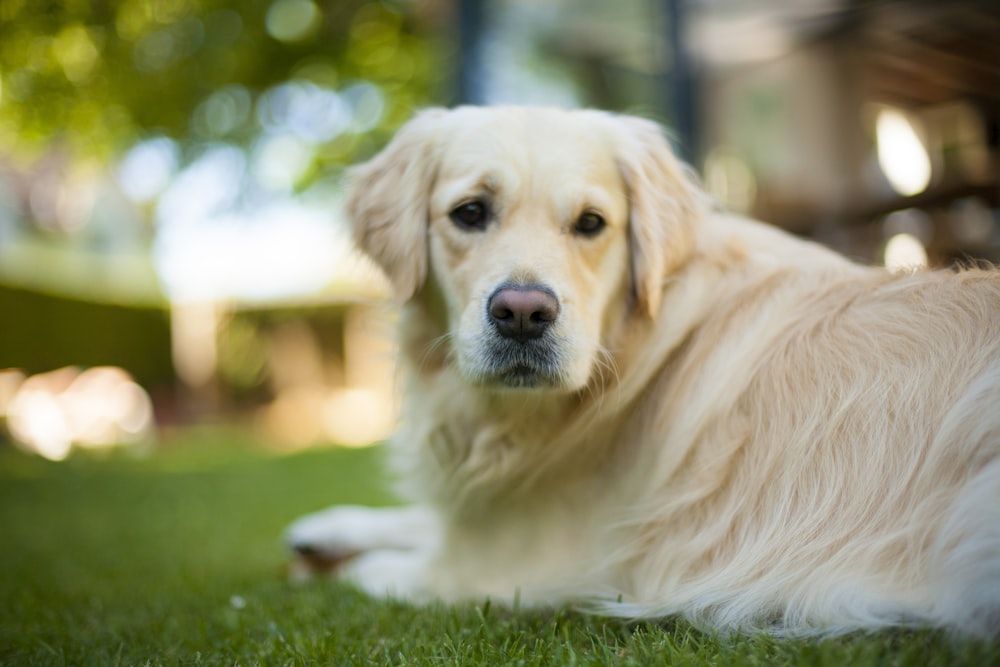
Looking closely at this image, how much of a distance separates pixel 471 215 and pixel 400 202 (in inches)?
11.0

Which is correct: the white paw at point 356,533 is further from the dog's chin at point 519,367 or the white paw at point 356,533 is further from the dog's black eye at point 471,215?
the dog's black eye at point 471,215

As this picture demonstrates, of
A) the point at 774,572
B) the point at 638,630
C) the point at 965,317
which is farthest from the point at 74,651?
the point at 965,317

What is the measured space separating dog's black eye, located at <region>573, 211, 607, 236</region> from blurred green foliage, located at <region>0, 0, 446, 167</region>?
489 cm

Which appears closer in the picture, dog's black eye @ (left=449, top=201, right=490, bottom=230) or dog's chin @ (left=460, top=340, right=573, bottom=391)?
dog's chin @ (left=460, top=340, right=573, bottom=391)

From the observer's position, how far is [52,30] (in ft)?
19.3

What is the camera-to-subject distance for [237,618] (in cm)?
226

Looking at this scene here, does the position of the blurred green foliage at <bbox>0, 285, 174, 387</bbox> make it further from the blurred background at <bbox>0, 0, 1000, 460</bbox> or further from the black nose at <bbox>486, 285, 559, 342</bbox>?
the black nose at <bbox>486, 285, 559, 342</bbox>

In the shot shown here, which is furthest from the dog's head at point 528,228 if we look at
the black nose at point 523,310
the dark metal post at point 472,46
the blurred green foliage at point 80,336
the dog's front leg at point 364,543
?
the blurred green foliage at point 80,336

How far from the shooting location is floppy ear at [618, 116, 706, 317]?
2359 mm

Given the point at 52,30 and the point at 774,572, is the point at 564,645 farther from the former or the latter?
the point at 52,30

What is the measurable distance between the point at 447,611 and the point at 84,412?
916 cm

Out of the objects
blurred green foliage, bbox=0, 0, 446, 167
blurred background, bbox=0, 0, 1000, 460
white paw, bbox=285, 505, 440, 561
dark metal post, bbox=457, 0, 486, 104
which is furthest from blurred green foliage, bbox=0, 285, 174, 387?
white paw, bbox=285, 505, 440, 561

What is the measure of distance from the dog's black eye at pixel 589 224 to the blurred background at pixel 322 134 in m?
2.99

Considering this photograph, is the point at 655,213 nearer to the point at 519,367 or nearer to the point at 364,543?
the point at 519,367
